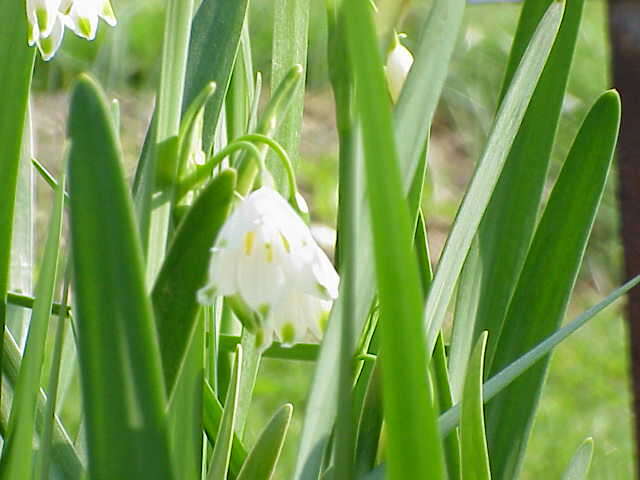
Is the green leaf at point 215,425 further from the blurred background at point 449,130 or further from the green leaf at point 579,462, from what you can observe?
the blurred background at point 449,130

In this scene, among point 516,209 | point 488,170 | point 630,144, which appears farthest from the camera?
point 630,144

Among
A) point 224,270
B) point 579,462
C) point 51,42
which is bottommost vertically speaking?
point 579,462

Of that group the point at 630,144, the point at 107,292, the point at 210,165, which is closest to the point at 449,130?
the point at 630,144

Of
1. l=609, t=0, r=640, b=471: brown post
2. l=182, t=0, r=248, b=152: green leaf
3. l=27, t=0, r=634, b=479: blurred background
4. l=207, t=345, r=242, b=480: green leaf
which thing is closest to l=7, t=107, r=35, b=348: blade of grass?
l=182, t=0, r=248, b=152: green leaf

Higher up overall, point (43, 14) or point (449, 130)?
point (449, 130)

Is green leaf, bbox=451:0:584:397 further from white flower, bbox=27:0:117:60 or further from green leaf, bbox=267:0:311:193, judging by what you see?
white flower, bbox=27:0:117:60

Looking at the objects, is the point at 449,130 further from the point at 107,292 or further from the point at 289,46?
the point at 107,292

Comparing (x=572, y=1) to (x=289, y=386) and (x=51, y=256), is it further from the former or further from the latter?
(x=289, y=386)
